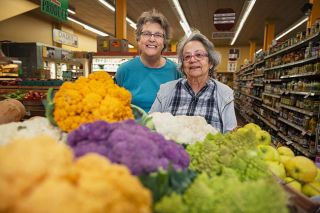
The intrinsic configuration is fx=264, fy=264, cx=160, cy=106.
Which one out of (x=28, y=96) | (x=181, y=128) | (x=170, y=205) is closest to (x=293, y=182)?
(x=181, y=128)

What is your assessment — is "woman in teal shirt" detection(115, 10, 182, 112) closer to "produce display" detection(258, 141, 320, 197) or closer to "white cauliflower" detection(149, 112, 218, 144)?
"white cauliflower" detection(149, 112, 218, 144)

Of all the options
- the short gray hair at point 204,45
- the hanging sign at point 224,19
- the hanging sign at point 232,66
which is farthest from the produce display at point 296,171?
the hanging sign at point 232,66

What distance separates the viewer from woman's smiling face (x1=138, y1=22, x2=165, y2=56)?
2.49 meters

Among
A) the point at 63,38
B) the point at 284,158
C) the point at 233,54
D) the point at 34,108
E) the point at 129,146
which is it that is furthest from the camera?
the point at 233,54

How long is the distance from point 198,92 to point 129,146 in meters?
1.54

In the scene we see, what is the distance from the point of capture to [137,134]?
956 millimetres

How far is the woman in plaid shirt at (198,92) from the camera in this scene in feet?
7.23

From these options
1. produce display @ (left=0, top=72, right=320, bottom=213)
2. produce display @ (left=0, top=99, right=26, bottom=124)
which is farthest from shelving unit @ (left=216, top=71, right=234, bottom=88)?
produce display @ (left=0, top=72, right=320, bottom=213)

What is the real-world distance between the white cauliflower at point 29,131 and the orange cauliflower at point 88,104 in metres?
0.04

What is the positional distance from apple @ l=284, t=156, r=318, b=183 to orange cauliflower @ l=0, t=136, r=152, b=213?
101 cm

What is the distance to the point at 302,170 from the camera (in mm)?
1370

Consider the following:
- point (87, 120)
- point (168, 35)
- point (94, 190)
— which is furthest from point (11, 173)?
point (168, 35)

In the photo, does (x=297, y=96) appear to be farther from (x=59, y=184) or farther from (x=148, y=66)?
(x=59, y=184)

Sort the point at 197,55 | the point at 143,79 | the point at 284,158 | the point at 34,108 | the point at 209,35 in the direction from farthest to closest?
the point at 209,35 → the point at 34,108 → the point at 143,79 → the point at 197,55 → the point at 284,158
